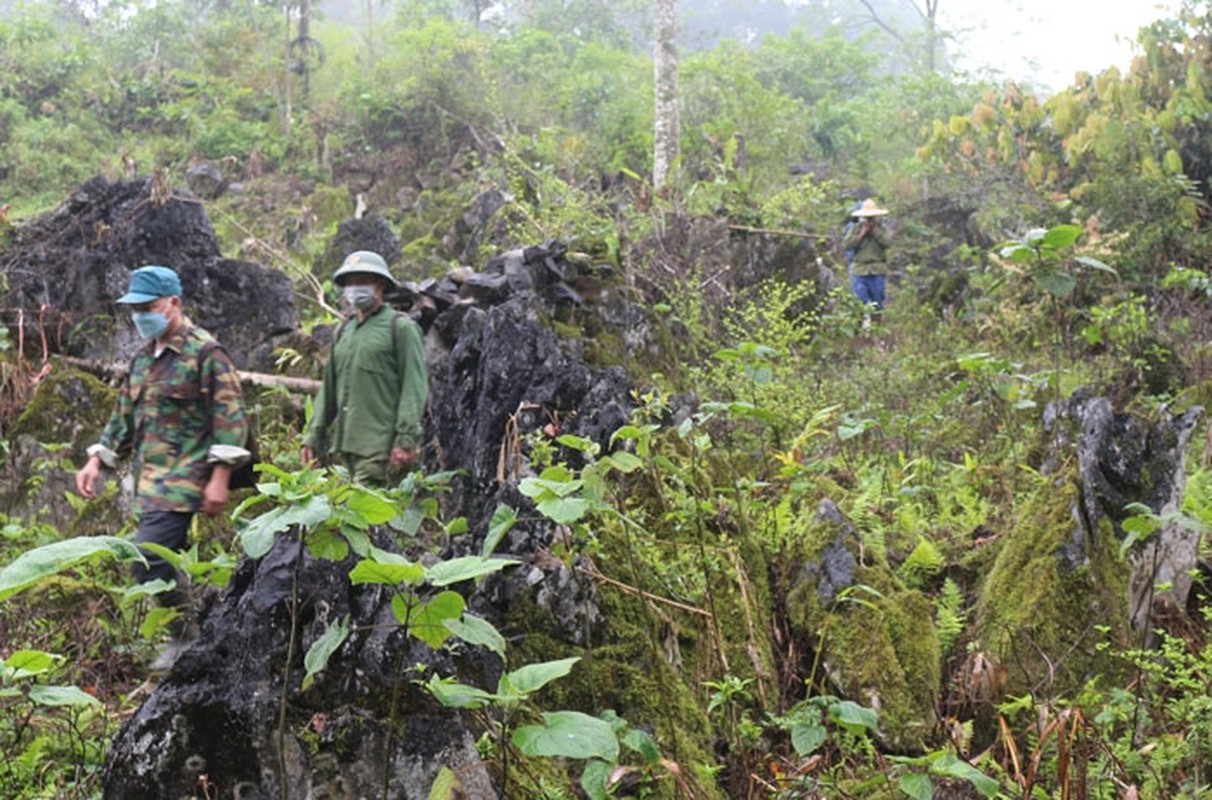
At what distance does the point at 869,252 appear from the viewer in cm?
1126

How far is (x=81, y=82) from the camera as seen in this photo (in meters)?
18.4

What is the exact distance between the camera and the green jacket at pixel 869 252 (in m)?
11.3

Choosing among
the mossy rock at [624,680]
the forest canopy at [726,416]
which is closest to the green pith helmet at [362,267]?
the forest canopy at [726,416]

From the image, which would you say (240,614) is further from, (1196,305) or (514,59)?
(514,59)

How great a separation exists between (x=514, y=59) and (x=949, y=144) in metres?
9.00

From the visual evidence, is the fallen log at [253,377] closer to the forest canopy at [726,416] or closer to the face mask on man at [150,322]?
the forest canopy at [726,416]

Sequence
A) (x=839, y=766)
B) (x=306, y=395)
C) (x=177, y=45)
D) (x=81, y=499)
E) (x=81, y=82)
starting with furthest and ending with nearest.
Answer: (x=177, y=45), (x=81, y=82), (x=306, y=395), (x=81, y=499), (x=839, y=766)

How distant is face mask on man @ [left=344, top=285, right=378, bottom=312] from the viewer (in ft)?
17.1

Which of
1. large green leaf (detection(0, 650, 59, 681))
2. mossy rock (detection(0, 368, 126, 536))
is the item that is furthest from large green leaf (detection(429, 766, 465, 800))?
mossy rock (detection(0, 368, 126, 536))

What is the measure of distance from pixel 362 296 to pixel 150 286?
1.06 meters

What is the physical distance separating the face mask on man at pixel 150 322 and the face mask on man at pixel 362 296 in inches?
39.1

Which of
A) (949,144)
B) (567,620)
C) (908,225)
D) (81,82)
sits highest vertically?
(81,82)

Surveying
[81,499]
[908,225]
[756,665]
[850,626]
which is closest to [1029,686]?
[850,626]

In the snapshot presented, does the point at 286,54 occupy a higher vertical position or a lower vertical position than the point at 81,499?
higher
